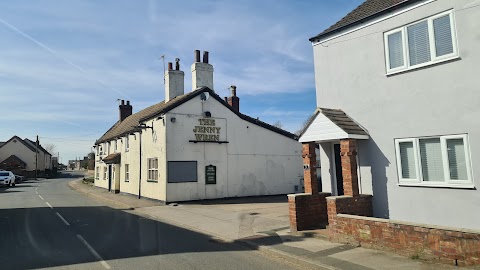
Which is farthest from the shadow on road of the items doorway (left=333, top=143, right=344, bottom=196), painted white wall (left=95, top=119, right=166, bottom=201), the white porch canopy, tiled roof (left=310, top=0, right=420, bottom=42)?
tiled roof (left=310, top=0, right=420, bottom=42)

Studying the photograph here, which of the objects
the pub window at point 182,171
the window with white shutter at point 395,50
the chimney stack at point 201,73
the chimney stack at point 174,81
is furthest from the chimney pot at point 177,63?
the window with white shutter at point 395,50

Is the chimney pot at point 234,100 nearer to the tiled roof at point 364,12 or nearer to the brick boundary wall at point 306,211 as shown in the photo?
the tiled roof at point 364,12

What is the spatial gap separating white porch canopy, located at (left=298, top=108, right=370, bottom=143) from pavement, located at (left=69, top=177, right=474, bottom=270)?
270cm

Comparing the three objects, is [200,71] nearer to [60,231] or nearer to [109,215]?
[109,215]

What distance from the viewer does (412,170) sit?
844 cm

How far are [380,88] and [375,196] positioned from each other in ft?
9.55

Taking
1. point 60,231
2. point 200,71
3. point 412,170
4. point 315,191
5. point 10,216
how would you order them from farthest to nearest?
1. point 200,71
2. point 10,216
3. point 60,231
4. point 315,191
5. point 412,170

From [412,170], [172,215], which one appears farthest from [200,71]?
[412,170]

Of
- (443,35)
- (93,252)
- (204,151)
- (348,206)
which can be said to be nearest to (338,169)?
(348,206)

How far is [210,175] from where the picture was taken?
20.8 meters

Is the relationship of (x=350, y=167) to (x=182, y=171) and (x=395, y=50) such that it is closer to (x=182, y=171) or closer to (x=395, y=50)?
(x=395, y=50)

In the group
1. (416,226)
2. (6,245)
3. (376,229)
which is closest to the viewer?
(416,226)

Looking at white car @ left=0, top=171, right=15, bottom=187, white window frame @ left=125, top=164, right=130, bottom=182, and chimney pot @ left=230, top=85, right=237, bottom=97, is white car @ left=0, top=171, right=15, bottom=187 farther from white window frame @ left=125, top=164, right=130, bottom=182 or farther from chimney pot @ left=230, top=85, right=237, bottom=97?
chimney pot @ left=230, top=85, right=237, bottom=97

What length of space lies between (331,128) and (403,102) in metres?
1.91
